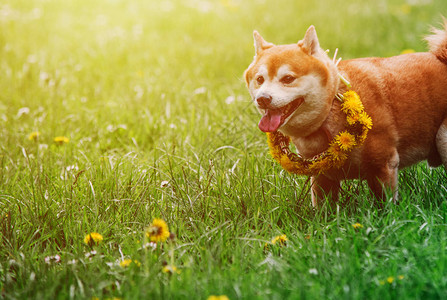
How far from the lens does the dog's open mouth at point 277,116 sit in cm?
278

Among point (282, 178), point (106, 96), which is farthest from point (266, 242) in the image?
point (106, 96)

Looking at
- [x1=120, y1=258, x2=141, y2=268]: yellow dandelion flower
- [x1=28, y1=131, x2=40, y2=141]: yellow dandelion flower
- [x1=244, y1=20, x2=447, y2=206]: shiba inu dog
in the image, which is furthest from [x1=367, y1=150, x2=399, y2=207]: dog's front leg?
[x1=28, y1=131, x2=40, y2=141]: yellow dandelion flower

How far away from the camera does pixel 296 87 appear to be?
9.05 ft

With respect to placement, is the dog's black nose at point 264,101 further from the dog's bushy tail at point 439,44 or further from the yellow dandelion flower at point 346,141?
the dog's bushy tail at point 439,44

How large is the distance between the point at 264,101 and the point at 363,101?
1.89 feet

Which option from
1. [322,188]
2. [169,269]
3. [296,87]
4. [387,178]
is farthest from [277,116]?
[169,269]

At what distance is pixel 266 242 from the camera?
2.75 metres

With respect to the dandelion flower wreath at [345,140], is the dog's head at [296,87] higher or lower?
higher

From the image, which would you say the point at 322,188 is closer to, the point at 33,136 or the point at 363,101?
the point at 363,101

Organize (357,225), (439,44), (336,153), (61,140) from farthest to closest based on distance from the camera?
(61,140)
(439,44)
(336,153)
(357,225)

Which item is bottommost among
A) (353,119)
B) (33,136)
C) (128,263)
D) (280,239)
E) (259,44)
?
(280,239)

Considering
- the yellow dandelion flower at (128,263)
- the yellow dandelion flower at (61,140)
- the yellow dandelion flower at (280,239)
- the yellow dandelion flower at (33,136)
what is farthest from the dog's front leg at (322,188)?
the yellow dandelion flower at (33,136)

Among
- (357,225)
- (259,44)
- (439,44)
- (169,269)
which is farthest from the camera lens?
(439,44)

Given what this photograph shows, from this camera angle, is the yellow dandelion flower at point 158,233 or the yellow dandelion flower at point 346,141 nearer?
the yellow dandelion flower at point 158,233
